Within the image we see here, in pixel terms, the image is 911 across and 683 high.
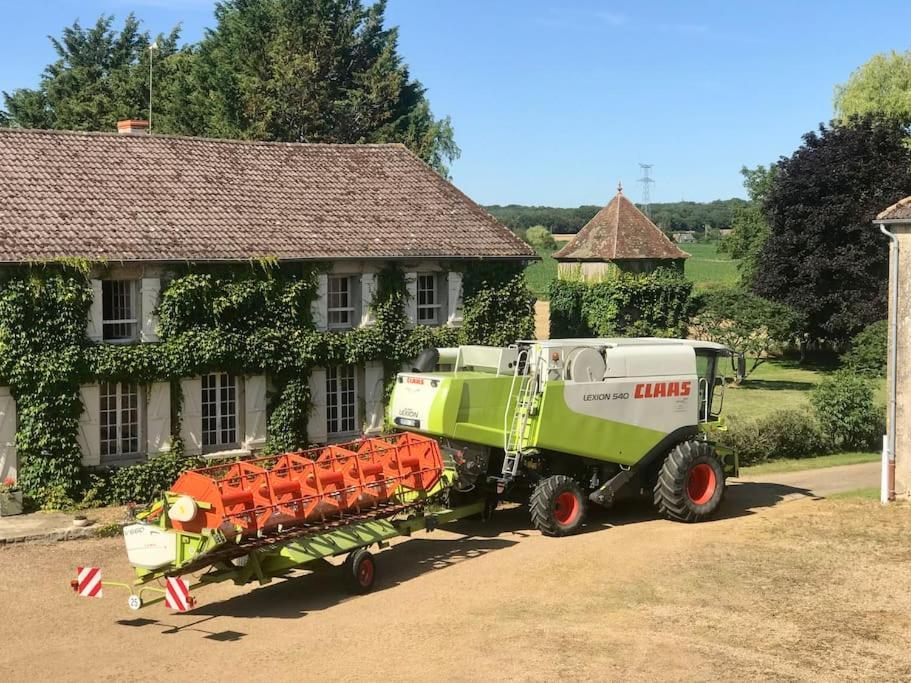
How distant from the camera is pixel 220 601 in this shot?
16391 millimetres

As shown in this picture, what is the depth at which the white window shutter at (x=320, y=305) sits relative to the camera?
26.2 meters

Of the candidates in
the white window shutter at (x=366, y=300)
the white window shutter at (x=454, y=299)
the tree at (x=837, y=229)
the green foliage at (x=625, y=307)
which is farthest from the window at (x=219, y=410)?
the tree at (x=837, y=229)

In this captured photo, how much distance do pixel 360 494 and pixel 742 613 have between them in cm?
575

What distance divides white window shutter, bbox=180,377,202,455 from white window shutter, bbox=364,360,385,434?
4200 millimetres

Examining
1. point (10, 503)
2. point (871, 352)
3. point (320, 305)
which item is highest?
point (320, 305)

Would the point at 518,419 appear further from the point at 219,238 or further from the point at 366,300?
the point at 219,238

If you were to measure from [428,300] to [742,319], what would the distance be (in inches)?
763

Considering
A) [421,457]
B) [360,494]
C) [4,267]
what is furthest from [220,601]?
[4,267]

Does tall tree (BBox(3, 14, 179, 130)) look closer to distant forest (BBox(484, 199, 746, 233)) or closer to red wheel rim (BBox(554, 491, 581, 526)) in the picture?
red wheel rim (BBox(554, 491, 581, 526))

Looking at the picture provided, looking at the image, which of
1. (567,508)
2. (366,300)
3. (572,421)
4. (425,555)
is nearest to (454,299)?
(366,300)

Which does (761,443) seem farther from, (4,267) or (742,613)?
(4,267)

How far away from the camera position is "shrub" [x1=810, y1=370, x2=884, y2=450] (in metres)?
29.3

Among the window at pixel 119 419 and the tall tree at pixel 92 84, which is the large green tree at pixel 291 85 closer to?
the tall tree at pixel 92 84

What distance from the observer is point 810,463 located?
28.1 m
